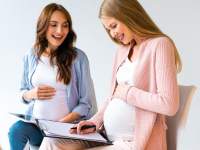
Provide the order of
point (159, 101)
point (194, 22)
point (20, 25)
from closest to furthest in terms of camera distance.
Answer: point (159, 101) < point (194, 22) < point (20, 25)

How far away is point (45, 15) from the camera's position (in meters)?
1.90

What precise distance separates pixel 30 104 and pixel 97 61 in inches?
32.4

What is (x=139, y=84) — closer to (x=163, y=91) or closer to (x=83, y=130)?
(x=163, y=91)

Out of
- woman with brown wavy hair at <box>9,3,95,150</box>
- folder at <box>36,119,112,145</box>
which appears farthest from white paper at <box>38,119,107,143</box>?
woman with brown wavy hair at <box>9,3,95,150</box>

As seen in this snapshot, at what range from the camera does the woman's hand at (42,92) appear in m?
1.83

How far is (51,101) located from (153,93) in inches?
25.5

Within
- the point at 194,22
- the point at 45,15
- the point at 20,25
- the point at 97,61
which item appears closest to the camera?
the point at 45,15

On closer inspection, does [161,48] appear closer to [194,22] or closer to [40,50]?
[40,50]

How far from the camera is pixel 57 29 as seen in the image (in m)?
1.90

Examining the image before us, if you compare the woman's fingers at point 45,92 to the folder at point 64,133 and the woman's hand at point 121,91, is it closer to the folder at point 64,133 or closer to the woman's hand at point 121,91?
the folder at point 64,133

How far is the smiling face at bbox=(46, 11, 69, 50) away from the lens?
1900 millimetres

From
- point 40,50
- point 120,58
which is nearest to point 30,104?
point 40,50

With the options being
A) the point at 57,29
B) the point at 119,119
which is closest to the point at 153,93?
the point at 119,119

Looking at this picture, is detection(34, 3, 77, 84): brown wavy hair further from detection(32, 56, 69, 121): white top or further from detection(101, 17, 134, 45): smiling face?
detection(101, 17, 134, 45): smiling face
